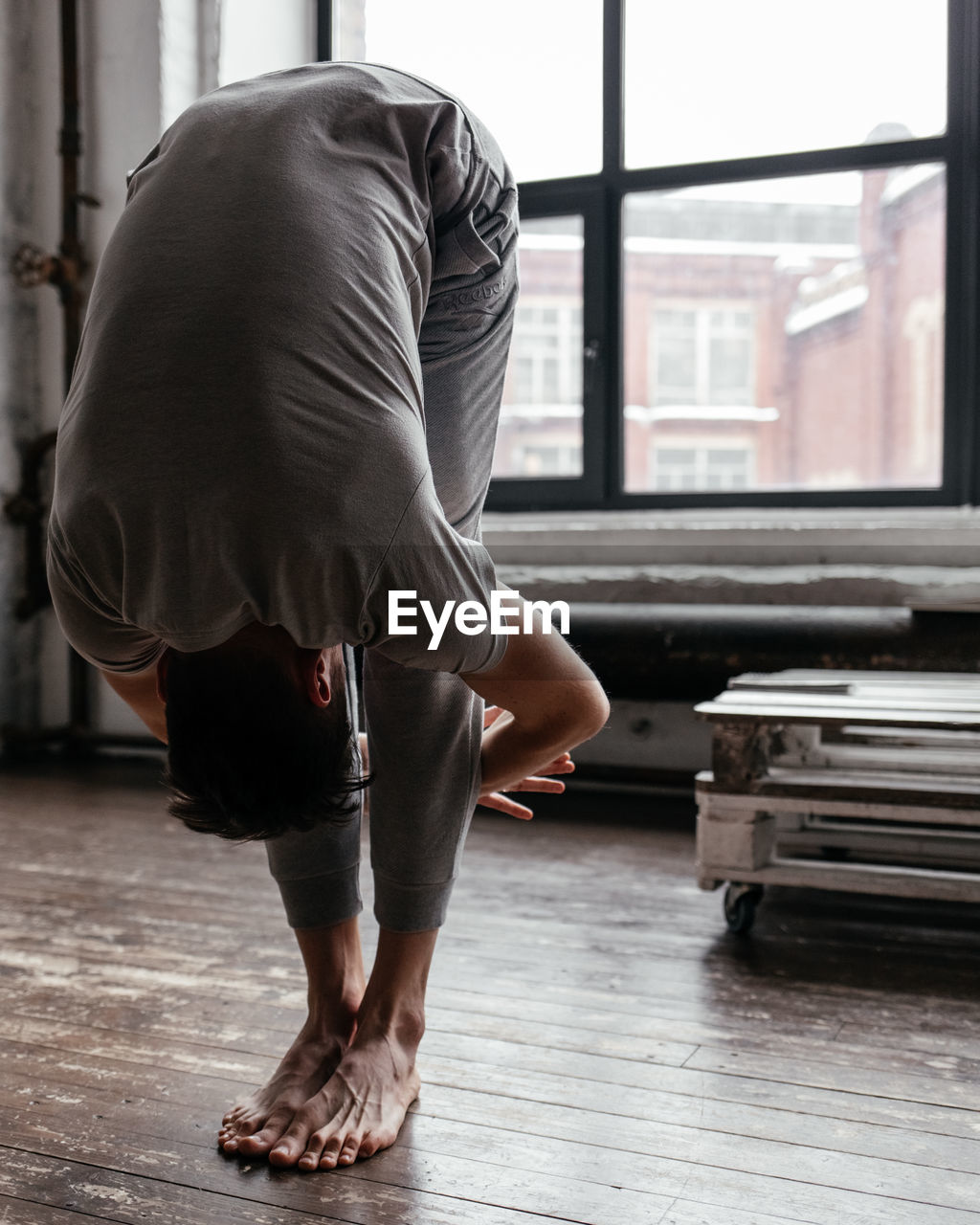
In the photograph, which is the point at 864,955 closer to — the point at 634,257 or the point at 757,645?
the point at 757,645

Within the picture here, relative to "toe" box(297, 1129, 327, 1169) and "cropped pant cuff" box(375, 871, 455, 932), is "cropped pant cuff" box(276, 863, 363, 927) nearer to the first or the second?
"cropped pant cuff" box(375, 871, 455, 932)

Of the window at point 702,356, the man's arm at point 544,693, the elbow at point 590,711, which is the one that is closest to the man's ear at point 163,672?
the man's arm at point 544,693

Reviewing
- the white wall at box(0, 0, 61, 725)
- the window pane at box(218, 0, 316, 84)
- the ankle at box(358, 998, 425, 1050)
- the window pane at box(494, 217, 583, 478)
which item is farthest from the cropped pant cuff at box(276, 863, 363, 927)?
the window pane at box(218, 0, 316, 84)

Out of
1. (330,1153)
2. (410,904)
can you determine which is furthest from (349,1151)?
(410,904)

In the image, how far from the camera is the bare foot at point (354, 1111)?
114 centimetres

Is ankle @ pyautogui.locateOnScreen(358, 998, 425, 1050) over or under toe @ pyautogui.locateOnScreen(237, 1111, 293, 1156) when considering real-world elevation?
over

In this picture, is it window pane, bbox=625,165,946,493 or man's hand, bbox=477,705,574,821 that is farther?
window pane, bbox=625,165,946,493

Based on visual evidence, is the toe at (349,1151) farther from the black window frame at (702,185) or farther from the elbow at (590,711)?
the black window frame at (702,185)

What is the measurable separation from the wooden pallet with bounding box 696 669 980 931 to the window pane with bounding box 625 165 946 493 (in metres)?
1.37

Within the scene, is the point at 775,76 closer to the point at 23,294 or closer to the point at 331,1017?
the point at 23,294

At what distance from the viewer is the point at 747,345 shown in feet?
11.8

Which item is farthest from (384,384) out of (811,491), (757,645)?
(811,491)

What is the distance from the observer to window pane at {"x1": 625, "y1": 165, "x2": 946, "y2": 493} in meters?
3.34

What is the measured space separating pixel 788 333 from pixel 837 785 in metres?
2.04
